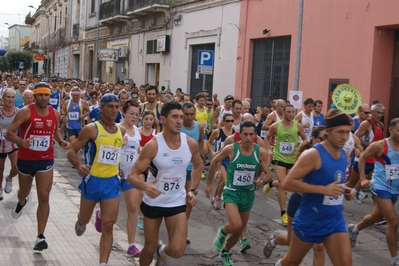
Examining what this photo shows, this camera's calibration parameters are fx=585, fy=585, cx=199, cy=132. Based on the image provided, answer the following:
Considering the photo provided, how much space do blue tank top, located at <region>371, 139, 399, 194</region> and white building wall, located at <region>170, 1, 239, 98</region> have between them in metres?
16.0

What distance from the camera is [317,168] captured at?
5043mm

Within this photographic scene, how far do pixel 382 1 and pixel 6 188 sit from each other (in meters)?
10.6

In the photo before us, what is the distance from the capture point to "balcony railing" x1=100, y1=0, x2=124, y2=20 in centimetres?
3588

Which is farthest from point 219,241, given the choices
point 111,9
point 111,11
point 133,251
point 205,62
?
point 111,9

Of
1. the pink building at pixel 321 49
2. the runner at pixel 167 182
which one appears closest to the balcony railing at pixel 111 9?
the pink building at pixel 321 49

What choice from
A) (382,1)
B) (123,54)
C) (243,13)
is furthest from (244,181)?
(123,54)

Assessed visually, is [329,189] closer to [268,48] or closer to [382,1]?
[382,1]

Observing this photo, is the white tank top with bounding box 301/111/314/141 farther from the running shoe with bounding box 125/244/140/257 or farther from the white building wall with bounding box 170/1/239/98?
the white building wall with bounding box 170/1/239/98

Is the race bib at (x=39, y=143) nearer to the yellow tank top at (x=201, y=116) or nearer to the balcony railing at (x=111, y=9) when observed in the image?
the yellow tank top at (x=201, y=116)

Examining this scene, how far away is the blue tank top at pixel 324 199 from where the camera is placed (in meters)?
5.06

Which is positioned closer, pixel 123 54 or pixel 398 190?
pixel 398 190

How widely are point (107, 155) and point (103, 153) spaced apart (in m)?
0.05

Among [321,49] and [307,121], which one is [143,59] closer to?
[321,49]

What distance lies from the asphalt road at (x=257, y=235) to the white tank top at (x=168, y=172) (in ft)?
4.42
